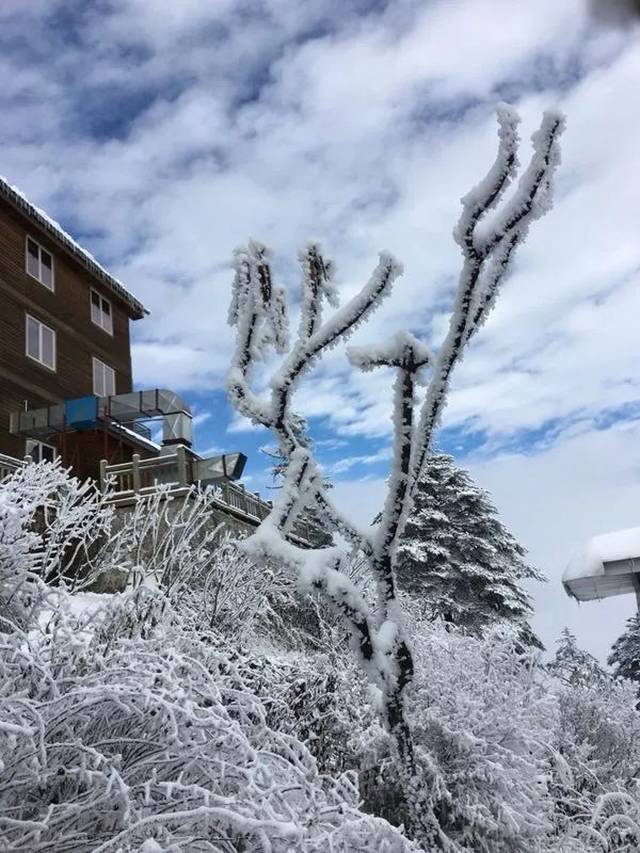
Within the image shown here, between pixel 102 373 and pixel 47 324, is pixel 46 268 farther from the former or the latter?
pixel 102 373

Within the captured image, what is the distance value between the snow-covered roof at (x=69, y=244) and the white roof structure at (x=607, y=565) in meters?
17.3

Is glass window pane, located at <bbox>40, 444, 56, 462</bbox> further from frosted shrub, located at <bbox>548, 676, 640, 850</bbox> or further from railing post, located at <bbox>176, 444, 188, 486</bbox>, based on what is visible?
Answer: frosted shrub, located at <bbox>548, 676, 640, 850</bbox>

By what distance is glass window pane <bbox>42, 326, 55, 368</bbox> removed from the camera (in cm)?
2205

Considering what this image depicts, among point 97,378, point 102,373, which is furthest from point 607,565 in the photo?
point 102,373

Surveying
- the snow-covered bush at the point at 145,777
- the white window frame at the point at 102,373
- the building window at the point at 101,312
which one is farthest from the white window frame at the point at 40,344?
the snow-covered bush at the point at 145,777

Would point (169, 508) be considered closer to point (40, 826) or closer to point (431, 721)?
point (431, 721)

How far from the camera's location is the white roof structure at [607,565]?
10992mm

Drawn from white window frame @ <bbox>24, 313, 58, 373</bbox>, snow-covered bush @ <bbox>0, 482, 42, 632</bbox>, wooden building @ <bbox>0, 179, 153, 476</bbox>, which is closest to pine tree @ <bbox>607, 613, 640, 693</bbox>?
wooden building @ <bbox>0, 179, 153, 476</bbox>

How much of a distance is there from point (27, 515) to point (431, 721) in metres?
3.41

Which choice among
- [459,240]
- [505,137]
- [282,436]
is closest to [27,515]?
[282,436]

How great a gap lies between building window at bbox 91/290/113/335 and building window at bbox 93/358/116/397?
4.47 ft

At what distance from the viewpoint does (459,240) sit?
139 inches

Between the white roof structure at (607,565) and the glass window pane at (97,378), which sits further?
the glass window pane at (97,378)

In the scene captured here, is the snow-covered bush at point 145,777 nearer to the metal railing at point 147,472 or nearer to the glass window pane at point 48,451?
the metal railing at point 147,472
